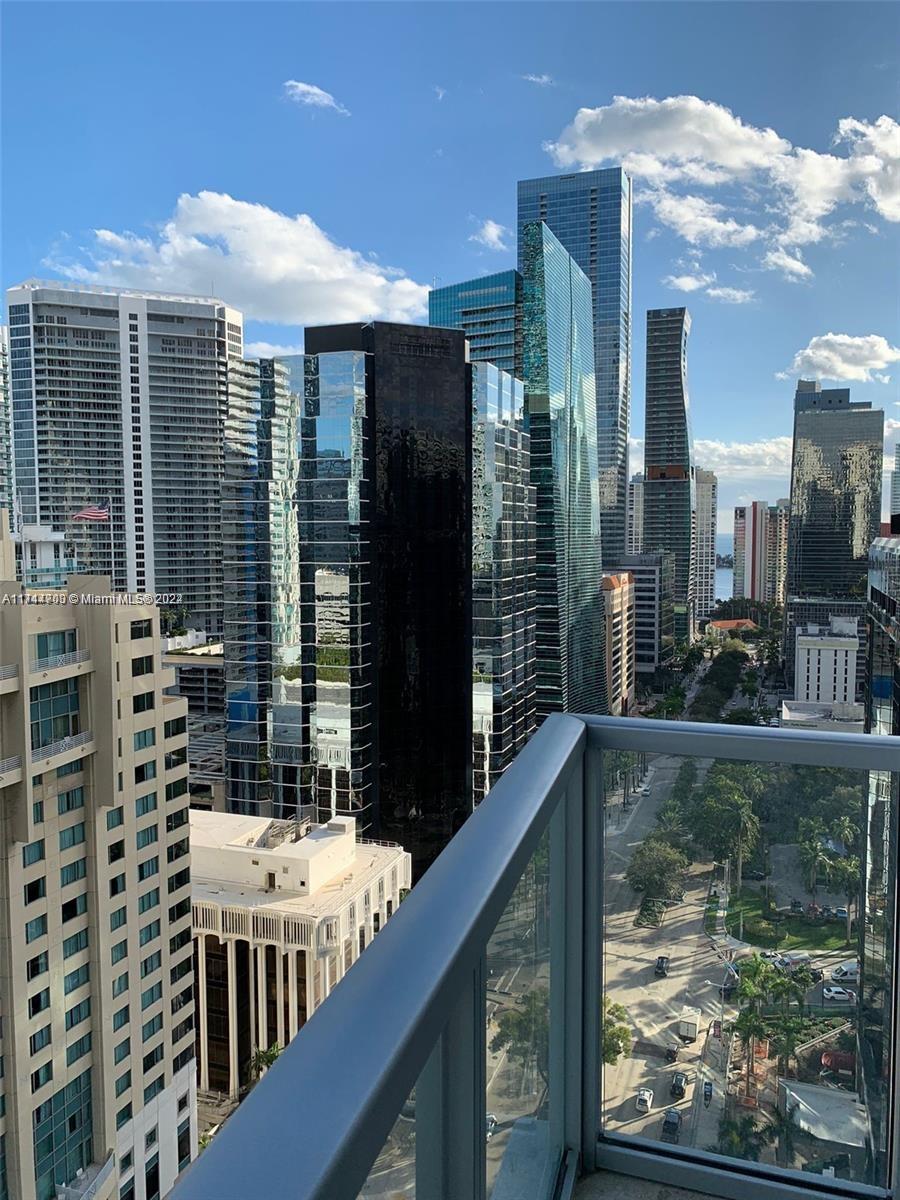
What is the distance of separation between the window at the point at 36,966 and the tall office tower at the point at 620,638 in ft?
33.5

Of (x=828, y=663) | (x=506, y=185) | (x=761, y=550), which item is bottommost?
(x=828, y=663)

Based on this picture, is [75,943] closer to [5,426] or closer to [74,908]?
[74,908]

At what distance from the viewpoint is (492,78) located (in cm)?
1444

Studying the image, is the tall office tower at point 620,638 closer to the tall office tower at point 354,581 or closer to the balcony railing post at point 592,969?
the tall office tower at point 354,581

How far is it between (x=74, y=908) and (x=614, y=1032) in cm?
478

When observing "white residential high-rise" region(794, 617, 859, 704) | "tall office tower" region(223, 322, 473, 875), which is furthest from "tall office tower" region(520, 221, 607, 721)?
"white residential high-rise" region(794, 617, 859, 704)

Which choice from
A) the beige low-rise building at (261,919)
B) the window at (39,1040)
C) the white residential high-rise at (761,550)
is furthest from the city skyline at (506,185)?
the window at (39,1040)

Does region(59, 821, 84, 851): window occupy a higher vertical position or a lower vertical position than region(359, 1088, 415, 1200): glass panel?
lower

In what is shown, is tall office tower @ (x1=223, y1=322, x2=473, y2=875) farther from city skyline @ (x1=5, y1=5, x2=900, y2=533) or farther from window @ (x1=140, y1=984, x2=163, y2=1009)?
window @ (x1=140, y1=984, x2=163, y2=1009)

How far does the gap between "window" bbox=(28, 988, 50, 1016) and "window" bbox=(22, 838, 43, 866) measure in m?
0.65

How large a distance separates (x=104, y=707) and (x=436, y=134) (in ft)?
49.3

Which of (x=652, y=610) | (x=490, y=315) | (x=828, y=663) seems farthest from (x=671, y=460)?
(x=828, y=663)

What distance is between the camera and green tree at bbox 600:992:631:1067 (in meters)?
0.78

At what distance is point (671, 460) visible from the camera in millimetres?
15945
